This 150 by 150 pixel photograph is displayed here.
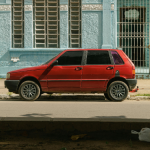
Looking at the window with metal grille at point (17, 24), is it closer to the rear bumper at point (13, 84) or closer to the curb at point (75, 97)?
the curb at point (75, 97)

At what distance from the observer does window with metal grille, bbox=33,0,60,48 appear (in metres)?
17.1

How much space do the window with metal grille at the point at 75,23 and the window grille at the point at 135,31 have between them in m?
2.15

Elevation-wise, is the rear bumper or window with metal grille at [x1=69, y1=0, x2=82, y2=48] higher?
window with metal grille at [x1=69, y1=0, x2=82, y2=48]

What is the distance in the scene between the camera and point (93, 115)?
24.0ft

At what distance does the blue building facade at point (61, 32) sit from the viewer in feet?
55.8

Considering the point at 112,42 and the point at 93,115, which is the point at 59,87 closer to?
the point at 93,115

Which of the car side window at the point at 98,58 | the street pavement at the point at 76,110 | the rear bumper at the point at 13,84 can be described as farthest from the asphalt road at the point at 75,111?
the car side window at the point at 98,58

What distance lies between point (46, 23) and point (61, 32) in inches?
38.5

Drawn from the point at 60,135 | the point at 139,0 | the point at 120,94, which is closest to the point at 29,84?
the point at 120,94

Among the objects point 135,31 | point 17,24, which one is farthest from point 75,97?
point 135,31

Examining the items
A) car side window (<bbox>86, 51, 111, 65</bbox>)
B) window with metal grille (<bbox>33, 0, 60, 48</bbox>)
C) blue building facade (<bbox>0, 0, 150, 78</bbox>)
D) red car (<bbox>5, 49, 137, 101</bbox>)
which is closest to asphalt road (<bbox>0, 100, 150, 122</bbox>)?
red car (<bbox>5, 49, 137, 101</bbox>)

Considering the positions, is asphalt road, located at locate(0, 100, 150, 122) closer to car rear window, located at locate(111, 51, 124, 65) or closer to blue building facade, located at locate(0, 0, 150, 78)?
car rear window, located at locate(111, 51, 124, 65)

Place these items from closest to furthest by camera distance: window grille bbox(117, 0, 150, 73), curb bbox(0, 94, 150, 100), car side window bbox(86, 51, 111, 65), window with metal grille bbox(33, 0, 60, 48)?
1. car side window bbox(86, 51, 111, 65)
2. curb bbox(0, 94, 150, 100)
3. window grille bbox(117, 0, 150, 73)
4. window with metal grille bbox(33, 0, 60, 48)

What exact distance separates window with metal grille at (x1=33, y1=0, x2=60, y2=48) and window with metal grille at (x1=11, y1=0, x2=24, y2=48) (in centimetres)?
70
